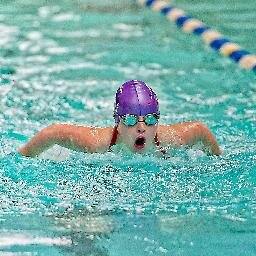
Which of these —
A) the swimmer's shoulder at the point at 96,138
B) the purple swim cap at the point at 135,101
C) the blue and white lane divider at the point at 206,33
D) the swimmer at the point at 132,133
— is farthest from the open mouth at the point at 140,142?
the blue and white lane divider at the point at 206,33

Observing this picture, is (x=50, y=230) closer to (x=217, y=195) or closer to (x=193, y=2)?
(x=217, y=195)

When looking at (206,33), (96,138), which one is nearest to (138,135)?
(96,138)

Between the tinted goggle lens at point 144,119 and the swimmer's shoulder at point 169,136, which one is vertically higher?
the tinted goggle lens at point 144,119

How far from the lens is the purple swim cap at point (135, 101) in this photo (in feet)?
13.0

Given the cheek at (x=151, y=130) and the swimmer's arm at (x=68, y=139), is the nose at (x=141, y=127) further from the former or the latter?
the swimmer's arm at (x=68, y=139)

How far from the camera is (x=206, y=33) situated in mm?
6957

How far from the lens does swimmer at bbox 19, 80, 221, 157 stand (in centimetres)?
398

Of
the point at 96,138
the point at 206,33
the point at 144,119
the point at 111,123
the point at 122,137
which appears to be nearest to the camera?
the point at 144,119

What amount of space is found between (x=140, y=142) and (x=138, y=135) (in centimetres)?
4

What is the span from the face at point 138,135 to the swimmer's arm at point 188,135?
8.9 inches

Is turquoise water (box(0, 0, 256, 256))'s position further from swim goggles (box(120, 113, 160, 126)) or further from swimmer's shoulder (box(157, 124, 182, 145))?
swim goggles (box(120, 113, 160, 126))

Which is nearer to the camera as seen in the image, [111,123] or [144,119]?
[144,119]

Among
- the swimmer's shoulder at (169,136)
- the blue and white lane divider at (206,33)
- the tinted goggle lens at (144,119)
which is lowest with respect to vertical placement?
the blue and white lane divider at (206,33)

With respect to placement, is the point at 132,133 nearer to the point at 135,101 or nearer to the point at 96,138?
the point at 135,101
